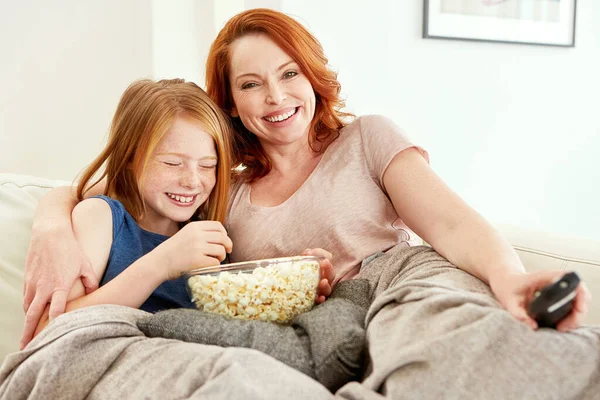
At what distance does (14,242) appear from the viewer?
1460 mm

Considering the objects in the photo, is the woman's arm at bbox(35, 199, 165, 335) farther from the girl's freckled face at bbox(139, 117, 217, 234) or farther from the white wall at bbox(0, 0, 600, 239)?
the white wall at bbox(0, 0, 600, 239)

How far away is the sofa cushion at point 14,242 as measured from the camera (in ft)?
4.43

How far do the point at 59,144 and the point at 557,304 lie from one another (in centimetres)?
162

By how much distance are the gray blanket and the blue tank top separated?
27cm

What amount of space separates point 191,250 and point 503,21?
6.74ft

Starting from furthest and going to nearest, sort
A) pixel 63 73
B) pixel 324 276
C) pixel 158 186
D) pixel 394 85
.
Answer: pixel 394 85 < pixel 63 73 < pixel 158 186 < pixel 324 276

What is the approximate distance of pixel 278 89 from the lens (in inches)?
58.4

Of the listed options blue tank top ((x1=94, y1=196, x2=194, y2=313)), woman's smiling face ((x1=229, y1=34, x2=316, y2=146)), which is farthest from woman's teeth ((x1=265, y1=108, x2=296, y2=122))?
blue tank top ((x1=94, y1=196, x2=194, y2=313))

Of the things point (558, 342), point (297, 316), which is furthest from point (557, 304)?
point (297, 316)

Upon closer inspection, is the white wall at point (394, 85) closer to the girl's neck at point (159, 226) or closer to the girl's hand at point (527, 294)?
the girl's neck at point (159, 226)

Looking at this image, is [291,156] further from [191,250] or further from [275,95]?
[191,250]

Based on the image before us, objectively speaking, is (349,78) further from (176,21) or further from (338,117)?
(338,117)

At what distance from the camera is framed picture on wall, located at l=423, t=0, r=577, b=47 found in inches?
105

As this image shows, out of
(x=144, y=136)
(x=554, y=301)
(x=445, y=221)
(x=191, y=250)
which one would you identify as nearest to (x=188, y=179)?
(x=144, y=136)
